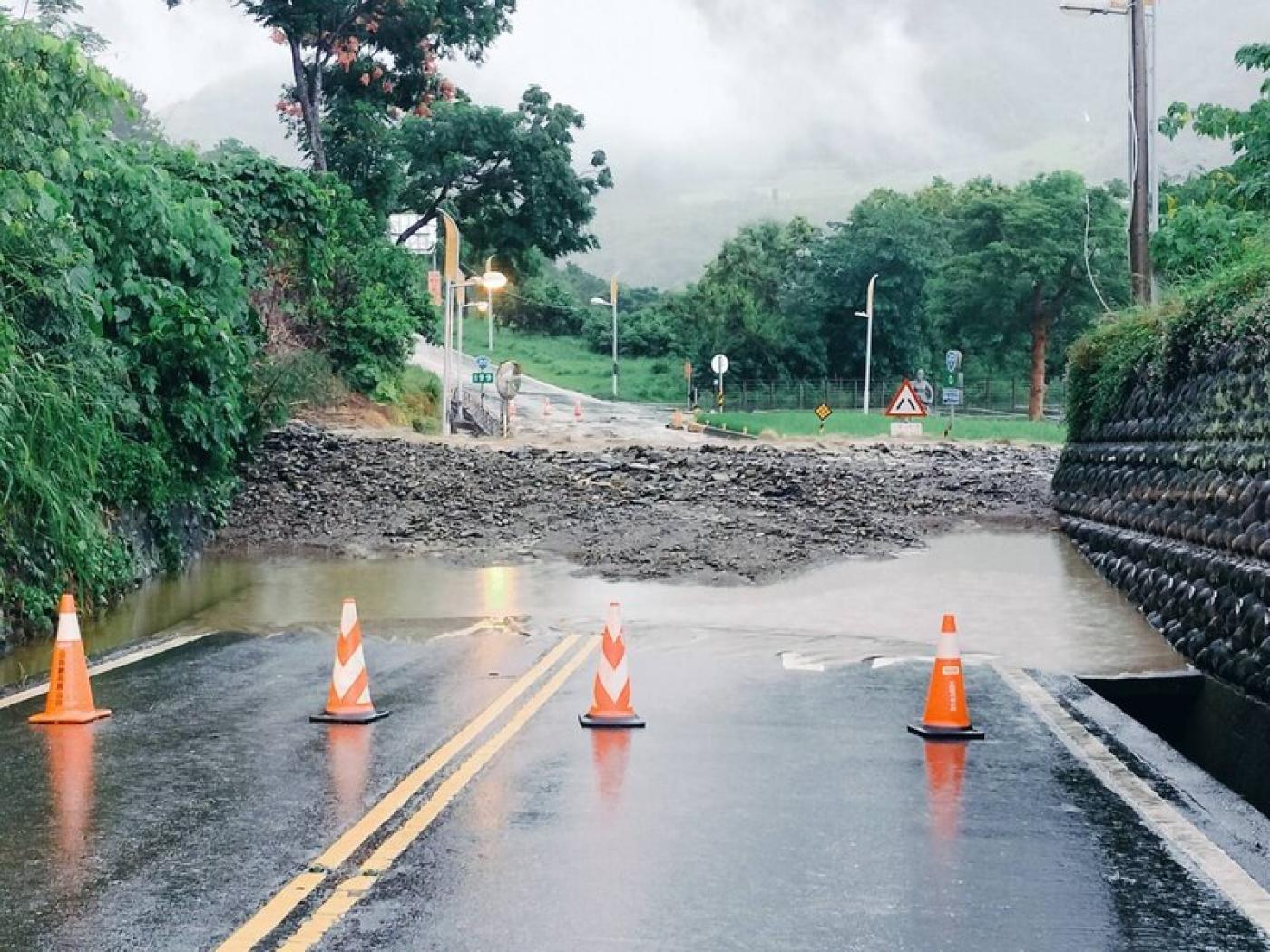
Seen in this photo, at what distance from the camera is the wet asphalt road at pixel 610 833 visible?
560 centimetres

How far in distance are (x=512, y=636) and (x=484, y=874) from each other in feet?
29.2

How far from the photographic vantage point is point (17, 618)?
14758 mm

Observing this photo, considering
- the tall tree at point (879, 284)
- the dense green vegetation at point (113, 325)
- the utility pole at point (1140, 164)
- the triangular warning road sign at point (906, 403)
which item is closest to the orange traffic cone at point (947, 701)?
the dense green vegetation at point (113, 325)

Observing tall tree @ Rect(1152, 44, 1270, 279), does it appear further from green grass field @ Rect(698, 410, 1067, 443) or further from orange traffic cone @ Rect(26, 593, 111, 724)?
green grass field @ Rect(698, 410, 1067, 443)

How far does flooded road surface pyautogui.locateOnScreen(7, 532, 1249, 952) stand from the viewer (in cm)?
563

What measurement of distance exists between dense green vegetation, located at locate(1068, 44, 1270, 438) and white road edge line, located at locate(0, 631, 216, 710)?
10.8 m

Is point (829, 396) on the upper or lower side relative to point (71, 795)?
upper

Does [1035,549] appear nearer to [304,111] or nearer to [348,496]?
[348,496]

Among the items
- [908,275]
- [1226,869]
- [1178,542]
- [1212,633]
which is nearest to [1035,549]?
[1178,542]

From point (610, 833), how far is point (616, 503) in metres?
20.6

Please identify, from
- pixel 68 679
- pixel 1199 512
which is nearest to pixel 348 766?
pixel 68 679

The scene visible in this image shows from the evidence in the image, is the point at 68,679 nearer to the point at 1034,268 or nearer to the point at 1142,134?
the point at 1142,134

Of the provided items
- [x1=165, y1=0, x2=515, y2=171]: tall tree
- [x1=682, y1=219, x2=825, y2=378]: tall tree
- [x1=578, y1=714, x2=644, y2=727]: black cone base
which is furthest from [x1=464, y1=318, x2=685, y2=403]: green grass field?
[x1=578, y1=714, x2=644, y2=727]: black cone base

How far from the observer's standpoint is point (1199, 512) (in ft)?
50.5
